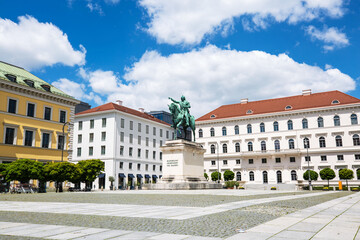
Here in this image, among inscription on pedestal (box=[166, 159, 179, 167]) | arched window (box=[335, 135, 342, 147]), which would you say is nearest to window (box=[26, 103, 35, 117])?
inscription on pedestal (box=[166, 159, 179, 167])

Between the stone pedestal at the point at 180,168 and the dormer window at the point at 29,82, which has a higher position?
the dormer window at the point at 29,82

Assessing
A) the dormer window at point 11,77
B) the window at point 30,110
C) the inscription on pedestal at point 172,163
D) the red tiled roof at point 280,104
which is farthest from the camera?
the red tiled roof at point 280,104

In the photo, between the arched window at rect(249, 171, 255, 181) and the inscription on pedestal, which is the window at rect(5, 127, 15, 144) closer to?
the inscription on pedestal

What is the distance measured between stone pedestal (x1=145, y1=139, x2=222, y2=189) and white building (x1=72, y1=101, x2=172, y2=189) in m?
31.5

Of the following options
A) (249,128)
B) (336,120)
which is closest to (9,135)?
(249,128)

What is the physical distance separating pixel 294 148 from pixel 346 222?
70.3m

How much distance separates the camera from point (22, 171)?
3114 centimetres

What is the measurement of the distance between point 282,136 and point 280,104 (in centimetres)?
876

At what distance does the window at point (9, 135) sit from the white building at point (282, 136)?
46.3 metres

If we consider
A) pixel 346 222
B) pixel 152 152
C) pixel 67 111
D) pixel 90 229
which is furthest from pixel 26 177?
pixel 152 152

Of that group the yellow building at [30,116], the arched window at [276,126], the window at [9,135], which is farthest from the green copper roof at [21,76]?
the arched window at [276,126]

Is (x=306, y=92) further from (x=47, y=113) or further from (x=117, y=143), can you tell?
(x=47, y=113)

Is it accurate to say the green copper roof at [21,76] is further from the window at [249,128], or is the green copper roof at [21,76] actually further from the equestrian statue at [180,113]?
the window at [249,128]

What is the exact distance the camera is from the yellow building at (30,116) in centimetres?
4266
